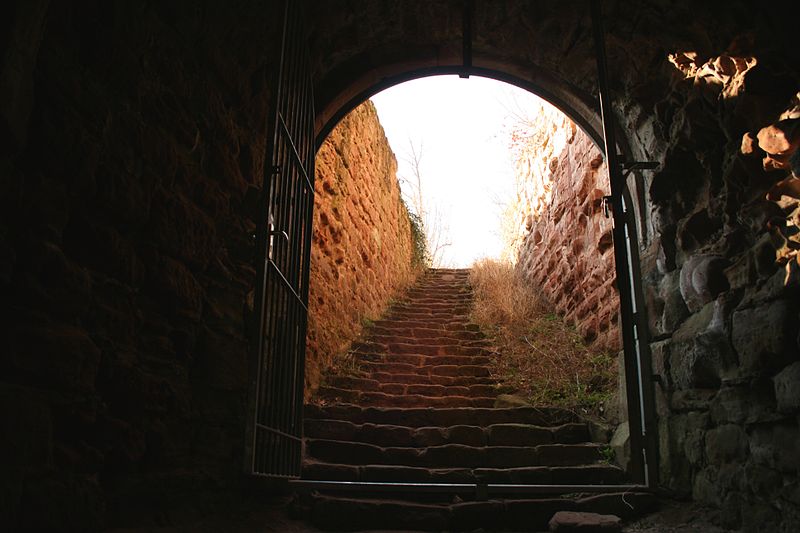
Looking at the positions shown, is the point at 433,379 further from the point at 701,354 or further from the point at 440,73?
the point at 701,354

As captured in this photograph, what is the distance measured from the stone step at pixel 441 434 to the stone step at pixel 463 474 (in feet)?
1.81

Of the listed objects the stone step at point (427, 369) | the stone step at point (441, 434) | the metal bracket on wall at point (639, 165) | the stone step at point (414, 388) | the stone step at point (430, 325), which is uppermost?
the metal bracket on wall at point (639, 165)

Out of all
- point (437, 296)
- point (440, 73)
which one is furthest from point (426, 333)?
point (440, 73)

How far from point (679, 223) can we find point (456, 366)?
3.49m

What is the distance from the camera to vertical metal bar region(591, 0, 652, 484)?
11.6 feet

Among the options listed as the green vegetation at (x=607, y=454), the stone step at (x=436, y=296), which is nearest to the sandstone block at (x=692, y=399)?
the green vegetation at (x=607, y=454)

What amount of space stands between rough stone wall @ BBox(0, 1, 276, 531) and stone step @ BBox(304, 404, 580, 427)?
1.82 metres

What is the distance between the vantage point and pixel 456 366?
667 cm

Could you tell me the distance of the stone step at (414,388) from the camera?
5.93 meters

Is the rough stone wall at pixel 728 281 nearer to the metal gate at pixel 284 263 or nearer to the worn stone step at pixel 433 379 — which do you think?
the metal gate at pixel 284 263

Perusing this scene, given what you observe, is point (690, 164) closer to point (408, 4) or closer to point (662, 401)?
point (662, 401)

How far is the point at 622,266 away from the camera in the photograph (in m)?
3.57

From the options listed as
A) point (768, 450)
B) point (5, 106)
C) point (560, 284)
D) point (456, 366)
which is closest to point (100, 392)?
point (5, 106)

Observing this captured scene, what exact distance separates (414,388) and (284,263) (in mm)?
2964
